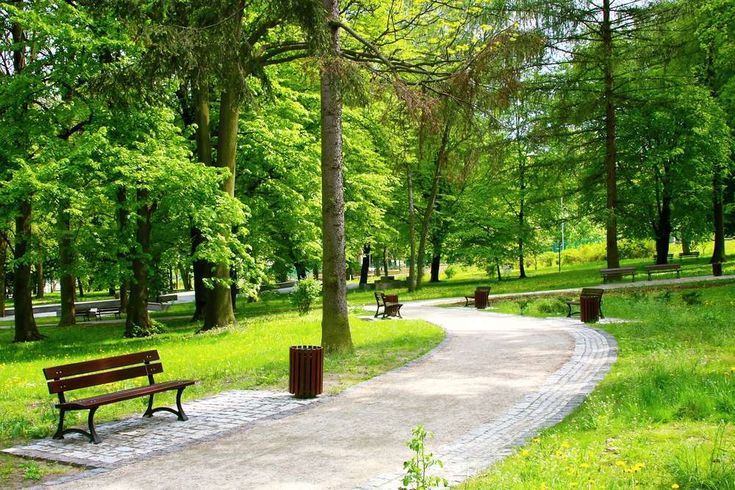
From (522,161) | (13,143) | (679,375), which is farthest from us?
(522,161)

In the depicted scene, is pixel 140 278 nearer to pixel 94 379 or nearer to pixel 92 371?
pixel 92 371

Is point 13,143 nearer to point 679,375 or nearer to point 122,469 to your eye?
point 122,469

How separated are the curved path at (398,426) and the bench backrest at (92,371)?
1.61 meters

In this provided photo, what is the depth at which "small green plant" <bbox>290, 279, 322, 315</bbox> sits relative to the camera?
70.7 ft

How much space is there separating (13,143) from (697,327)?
16811 millimetres

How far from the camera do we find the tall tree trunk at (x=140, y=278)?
18.5 meters

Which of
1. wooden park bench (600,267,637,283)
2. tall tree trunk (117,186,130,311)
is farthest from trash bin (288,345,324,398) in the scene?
wooden park bench (600,267,637,283)

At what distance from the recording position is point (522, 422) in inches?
285

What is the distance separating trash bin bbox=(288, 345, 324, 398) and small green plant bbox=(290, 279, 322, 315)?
12.3 metres

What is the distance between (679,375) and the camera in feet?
26.7

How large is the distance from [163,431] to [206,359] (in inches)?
213

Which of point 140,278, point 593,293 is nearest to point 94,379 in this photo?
point 140,278

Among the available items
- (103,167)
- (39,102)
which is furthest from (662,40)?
(39,102)

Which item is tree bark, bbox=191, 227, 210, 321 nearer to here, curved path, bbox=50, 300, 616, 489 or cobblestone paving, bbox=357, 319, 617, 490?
curved path, bbox=50, 300, 616, 489
